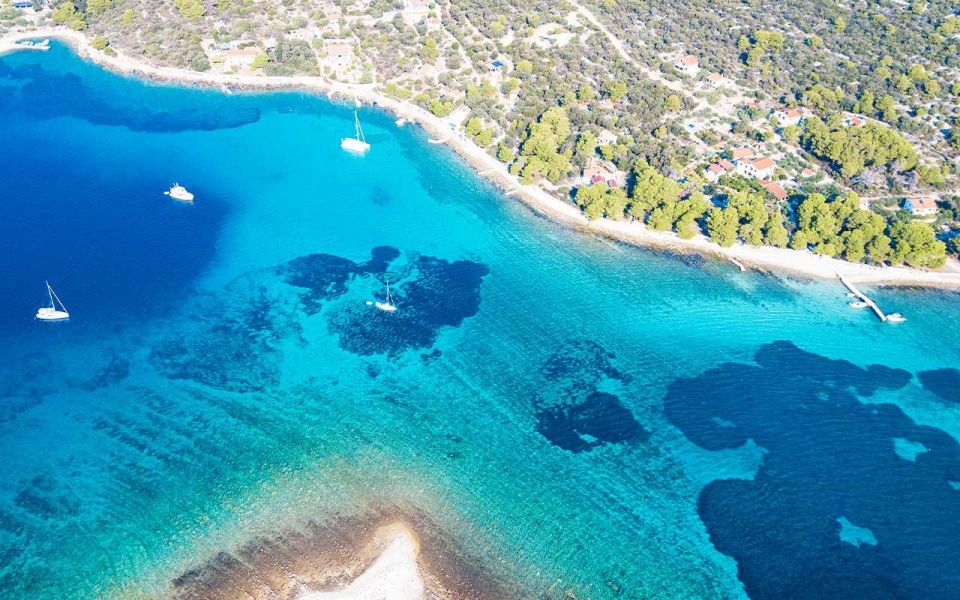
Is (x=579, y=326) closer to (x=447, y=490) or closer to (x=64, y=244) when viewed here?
(x=447, y=490)

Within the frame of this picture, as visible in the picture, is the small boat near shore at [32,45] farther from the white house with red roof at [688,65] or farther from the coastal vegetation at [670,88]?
the white house with red roof at [688,65]

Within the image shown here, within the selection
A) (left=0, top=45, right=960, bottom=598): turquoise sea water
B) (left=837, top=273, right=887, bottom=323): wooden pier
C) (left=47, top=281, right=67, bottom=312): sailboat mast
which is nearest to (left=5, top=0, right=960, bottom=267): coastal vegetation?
(left=837, top=273, right=887, bottom=323): wooden pier

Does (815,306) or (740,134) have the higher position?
(740,134)

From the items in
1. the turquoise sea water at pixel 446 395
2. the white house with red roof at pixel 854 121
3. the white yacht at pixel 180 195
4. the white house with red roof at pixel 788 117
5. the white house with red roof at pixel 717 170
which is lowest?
the turquoise sea water at pixel 446 395

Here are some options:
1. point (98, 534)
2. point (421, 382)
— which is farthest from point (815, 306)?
point (98, 534)

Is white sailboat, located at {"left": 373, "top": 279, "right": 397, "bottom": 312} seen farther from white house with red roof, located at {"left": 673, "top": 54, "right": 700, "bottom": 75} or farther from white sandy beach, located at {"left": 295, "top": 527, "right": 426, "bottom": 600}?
white house with red roof, located at {"left": 673, "top": 54, "right": 700, "bottom": 75}

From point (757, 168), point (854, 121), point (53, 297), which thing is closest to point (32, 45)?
point (53, 297)

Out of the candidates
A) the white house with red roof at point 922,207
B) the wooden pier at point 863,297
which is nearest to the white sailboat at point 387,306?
the wooden pier at point 863,297
